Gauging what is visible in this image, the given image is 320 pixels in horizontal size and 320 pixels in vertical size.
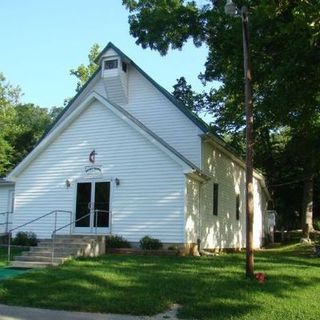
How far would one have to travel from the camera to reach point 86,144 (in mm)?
22500

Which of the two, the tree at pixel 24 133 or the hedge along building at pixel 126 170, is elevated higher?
the tree at pixel 24 133

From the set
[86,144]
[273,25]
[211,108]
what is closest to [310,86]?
[273,25]

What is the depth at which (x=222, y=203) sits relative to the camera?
26.3 metres

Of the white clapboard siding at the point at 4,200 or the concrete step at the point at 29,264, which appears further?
the white clapboard siding at the point at 4,200

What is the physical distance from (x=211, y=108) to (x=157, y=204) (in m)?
16.3

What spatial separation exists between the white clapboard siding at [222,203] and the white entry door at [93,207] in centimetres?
402

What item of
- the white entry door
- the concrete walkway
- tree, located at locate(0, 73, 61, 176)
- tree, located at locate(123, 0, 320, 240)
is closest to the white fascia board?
the white entry door

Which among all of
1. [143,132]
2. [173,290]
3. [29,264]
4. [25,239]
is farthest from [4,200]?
[173,290]

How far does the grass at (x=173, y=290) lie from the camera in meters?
10.4

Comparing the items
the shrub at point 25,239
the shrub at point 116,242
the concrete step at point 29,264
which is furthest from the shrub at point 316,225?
the concrete step at point 29,264

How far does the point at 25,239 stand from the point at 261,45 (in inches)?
479

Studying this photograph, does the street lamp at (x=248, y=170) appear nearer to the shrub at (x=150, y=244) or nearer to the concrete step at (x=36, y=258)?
the concrete step at (x=36, y=258)

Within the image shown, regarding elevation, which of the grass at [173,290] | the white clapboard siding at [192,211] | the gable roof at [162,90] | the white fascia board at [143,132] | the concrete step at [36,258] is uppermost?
the gable roof at [162,90]

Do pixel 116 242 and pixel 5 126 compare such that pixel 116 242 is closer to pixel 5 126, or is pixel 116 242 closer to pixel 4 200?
pixel 4 200
